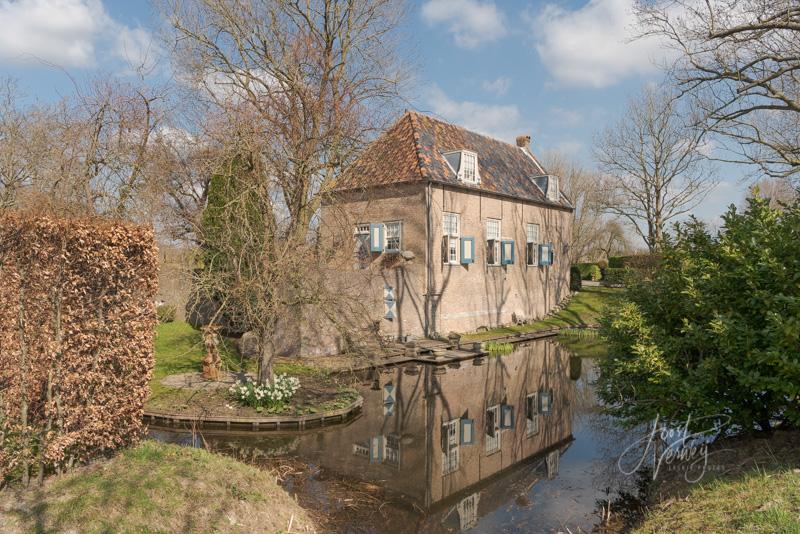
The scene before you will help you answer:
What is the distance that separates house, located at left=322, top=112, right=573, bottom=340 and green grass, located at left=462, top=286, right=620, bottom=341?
72 centimetres

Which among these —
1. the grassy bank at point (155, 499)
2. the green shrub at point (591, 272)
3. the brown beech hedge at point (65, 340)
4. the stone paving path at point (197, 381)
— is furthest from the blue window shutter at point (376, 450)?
the green shrub at point (591, 272)

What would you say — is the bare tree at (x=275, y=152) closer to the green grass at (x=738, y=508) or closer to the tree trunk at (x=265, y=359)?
the tree trunk at (x=265, y=359)

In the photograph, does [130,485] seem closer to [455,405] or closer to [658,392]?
[658,392]

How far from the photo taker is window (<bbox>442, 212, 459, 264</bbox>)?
72.9 ft

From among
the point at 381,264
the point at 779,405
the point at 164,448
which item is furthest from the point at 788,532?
the point at 381,264

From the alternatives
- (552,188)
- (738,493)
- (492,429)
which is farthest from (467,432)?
(552,188)

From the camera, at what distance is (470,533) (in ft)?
21.7

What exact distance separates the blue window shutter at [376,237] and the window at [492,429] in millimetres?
10605

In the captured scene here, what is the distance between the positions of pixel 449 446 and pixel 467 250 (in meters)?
13.9

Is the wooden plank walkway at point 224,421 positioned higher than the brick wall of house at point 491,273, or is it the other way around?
the brick wall of house at point 491,273

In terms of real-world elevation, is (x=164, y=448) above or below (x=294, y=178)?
below

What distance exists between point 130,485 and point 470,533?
159 inches

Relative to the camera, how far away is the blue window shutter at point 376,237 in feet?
71.3

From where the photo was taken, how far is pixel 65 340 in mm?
5902
